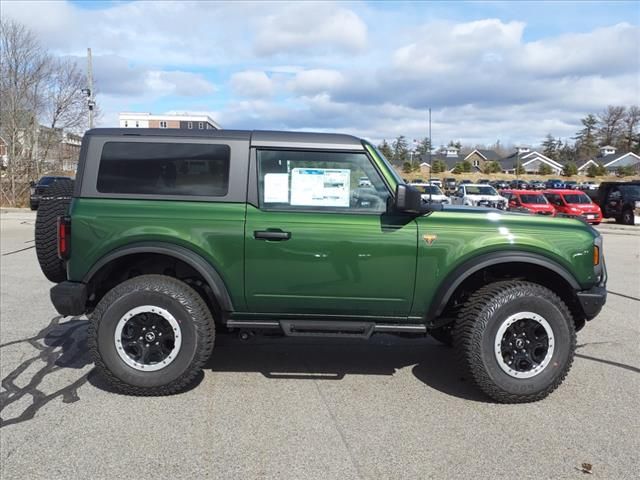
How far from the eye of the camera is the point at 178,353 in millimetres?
4113

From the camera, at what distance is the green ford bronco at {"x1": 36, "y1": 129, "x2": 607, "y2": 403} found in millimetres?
4086

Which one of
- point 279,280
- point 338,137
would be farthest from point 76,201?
point 338,137

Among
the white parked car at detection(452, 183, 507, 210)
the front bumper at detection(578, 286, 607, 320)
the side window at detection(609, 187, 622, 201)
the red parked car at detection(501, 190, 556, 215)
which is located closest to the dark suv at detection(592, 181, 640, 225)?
the side window at detection(609, 187, 622, 201)

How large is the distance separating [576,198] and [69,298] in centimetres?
2442

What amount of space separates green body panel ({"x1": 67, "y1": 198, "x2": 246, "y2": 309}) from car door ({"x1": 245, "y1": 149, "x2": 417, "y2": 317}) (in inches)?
4.7

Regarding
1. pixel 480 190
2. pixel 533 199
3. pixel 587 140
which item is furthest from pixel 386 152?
pixel 587 140

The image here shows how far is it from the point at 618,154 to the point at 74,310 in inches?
4219

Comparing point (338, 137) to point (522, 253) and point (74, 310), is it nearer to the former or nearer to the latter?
point (522, 253)

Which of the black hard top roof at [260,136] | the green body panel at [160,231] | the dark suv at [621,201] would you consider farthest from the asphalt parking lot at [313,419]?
the dark suv at [621,201]

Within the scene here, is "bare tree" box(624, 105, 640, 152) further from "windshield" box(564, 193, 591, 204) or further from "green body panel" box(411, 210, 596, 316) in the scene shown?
"green body panel" box(411, 210, 596, 316)

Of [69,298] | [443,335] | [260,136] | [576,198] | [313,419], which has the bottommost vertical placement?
[313,419]

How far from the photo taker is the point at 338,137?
4.26 m

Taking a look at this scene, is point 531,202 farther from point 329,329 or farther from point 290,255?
point 290,255

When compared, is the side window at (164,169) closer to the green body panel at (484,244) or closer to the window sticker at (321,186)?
the window sticker at (321,186)
